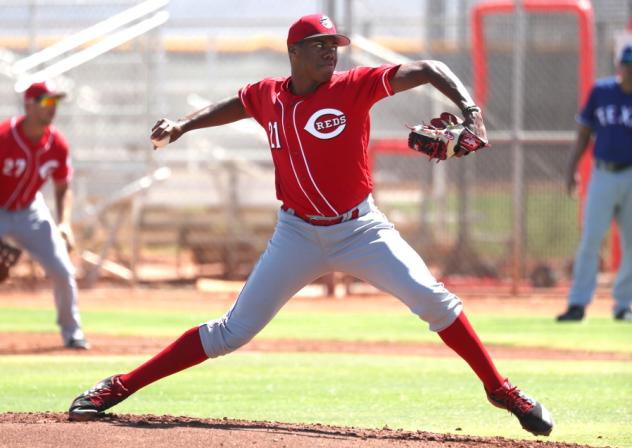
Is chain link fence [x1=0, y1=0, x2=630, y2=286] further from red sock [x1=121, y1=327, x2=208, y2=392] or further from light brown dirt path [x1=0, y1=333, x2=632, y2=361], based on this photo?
red sock [x1=121, y1=327, x2=208, y2=392]

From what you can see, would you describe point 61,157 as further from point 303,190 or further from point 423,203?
point 423,203

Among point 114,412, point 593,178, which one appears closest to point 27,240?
point 114,412

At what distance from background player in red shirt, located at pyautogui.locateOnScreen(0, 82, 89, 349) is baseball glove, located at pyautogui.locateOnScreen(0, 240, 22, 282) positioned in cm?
24

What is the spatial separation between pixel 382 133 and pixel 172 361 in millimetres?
11479

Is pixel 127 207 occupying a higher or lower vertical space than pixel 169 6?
lower

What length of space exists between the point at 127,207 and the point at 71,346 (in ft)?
25.7

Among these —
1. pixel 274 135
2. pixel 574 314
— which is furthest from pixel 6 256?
pixel 574 314

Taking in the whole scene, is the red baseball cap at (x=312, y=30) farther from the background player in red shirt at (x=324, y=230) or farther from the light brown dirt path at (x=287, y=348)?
the light brown dirt path at (x=287, y=348)

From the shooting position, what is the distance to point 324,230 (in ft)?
20.3

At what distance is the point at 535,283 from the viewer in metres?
17.1

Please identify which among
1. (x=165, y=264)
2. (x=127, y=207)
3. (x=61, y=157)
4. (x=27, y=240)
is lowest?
(x=165, y=264)

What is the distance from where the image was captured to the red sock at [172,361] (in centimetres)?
633

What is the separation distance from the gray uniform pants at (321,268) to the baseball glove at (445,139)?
0.55m

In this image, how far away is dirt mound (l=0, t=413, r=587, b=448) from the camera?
220 inches
